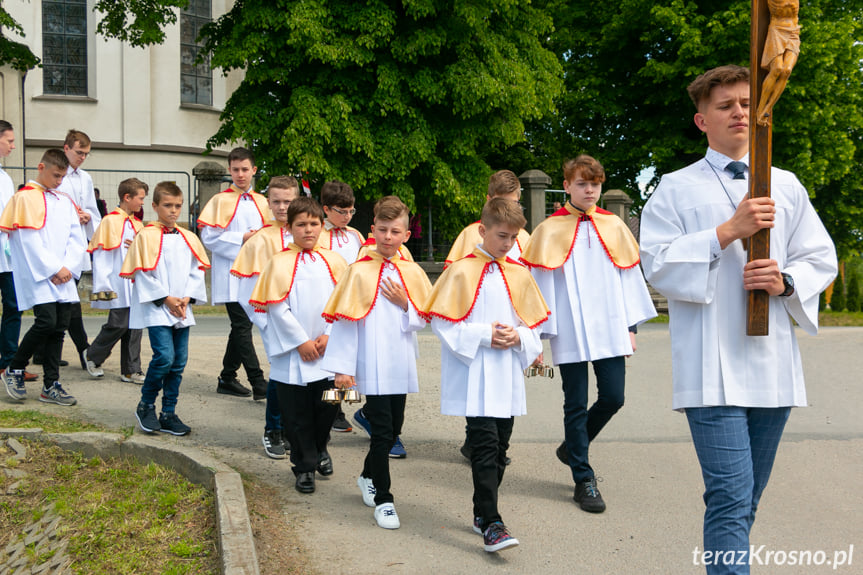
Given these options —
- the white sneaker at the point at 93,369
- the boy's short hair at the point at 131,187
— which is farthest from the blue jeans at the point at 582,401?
the white sneaker at the point at 93,369

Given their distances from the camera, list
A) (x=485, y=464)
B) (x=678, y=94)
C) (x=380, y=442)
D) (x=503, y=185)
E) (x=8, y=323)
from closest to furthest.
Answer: (x=485, y=464), (x=380, y=442), (x=503, y=185), (x=8, y=323), (x=678, y=94)

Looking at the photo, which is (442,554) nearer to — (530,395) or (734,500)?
(734,500)

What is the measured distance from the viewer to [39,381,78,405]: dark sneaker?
795 centimetres

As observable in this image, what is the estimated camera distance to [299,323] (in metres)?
6.12

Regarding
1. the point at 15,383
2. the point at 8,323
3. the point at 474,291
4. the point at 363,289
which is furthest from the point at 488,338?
the point at 8,323

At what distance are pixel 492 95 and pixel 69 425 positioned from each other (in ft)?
40.8

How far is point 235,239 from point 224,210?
12.1 inches

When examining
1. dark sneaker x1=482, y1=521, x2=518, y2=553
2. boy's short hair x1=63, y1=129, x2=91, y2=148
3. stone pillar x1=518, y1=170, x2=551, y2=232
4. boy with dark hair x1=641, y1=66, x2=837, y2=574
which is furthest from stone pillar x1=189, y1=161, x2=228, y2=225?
boy with dark hair x1=641, y1=66, x2=837, y2=574

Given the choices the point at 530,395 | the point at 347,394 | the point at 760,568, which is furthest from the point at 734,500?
the point at 530,395

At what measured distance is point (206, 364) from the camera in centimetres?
1064

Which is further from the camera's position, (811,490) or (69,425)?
(69,425)

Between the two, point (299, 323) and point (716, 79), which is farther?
point (299, 323)

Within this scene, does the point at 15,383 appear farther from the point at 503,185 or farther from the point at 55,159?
the point at 503,185

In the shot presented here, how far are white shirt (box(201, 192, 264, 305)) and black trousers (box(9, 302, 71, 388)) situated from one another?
4.64 feet
